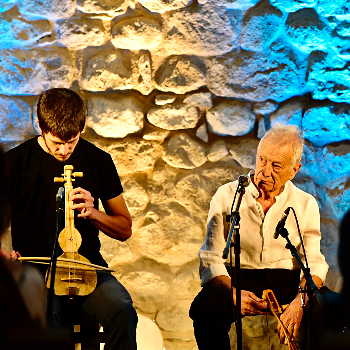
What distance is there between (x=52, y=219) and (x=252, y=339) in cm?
175

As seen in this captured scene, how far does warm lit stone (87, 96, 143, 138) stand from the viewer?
3541 mm

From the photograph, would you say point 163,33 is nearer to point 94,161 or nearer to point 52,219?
point 94,161

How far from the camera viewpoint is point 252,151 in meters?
3.63

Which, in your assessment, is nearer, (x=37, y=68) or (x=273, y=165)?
(x=273, y=165)

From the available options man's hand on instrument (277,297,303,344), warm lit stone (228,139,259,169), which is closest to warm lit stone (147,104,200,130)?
warm lit stone (228,139,259,169)

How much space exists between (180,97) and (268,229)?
1137 mm

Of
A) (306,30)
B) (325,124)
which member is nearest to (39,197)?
(325,124)

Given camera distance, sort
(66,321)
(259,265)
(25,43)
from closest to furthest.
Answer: (66,321) → (259,265) → (25,43)

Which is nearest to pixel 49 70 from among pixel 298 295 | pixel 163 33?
pixel 163 33

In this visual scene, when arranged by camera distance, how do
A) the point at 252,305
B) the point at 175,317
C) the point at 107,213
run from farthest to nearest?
the point at 175,317 → the point at 107,213 → the point at 252,305

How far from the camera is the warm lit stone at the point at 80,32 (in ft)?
11.5

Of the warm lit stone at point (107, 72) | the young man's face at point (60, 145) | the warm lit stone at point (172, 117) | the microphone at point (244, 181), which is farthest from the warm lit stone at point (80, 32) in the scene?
the microphone at point (244, 181)

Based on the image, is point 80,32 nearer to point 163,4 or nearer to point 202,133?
point 163,4

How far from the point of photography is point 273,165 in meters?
3.09
